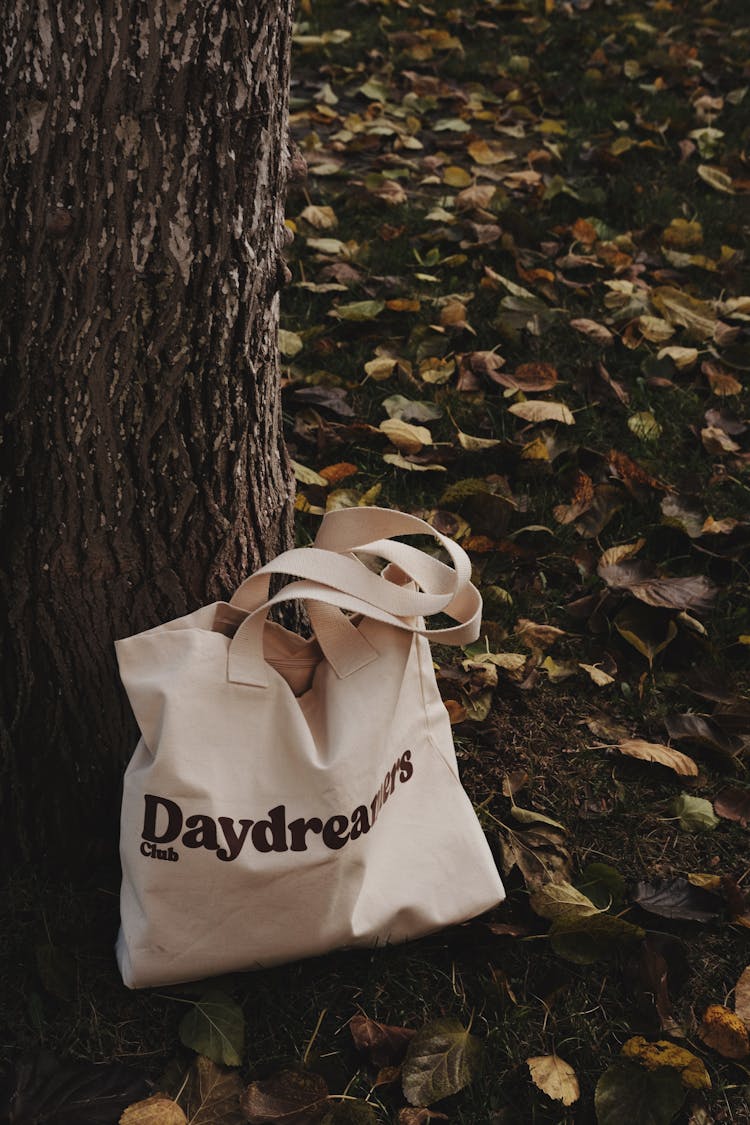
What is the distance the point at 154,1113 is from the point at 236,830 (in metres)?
0.38

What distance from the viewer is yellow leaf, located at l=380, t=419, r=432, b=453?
8.07 ft

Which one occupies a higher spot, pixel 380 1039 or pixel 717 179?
pixel 717 179

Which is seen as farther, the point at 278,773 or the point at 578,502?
the point at 578,502

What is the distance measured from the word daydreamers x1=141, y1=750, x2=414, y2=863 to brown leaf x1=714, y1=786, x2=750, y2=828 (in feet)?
2.43

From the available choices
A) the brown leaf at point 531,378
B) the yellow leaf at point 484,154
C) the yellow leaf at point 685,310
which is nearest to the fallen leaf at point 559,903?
the brown leaf at point 531,378

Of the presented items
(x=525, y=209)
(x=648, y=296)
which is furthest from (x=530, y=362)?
(x=525, y=209)

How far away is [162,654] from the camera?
1.35 meters

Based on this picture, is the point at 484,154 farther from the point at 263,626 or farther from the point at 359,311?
the point at 263,626

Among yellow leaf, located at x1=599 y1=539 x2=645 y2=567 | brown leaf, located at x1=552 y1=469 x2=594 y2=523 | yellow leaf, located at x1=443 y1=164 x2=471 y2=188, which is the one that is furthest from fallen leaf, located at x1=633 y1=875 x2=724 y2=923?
yellow leaf, located at x1=443 y1=164 x2=471 y2=188

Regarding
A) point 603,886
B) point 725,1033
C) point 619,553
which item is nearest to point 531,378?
point 619,553

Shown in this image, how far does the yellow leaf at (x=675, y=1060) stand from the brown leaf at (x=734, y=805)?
47 centimetres

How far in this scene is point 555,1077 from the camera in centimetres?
142

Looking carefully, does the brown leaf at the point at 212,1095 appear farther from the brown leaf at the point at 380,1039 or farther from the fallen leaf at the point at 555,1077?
the fallen leaf at the point at 555,1077

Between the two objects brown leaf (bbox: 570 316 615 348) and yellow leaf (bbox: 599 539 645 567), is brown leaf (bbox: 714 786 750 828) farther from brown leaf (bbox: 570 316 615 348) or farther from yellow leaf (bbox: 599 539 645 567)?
brown leaf (bbox: 570 316 615 348)
